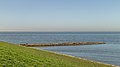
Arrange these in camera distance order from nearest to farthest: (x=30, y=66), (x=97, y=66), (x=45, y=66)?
1. (x=30, y=66)
2. (x=45, y=66)
3. (x=97, y=66)

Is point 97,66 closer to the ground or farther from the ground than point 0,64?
closer to the ground

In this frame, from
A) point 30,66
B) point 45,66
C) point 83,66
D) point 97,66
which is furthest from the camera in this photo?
point 97,66

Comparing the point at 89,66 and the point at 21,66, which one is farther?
the point at 89,66

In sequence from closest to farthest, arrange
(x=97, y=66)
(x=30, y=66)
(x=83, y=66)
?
(x=30, y=66) → (x=83, y=66) → (x=97, y=66)

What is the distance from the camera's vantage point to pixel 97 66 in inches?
1064

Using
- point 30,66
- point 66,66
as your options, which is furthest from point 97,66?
point 30,66

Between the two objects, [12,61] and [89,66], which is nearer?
[12,61]

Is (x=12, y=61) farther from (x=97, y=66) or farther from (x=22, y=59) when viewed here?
(x=97, y=66)

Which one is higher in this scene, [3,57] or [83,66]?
[3,57]

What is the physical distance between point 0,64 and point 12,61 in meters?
1.66

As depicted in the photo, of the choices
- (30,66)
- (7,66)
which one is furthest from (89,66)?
(7,66)

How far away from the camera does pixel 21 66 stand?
57.1ft

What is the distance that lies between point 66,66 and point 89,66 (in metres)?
4.94

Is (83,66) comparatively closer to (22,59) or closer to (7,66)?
(22,59)
